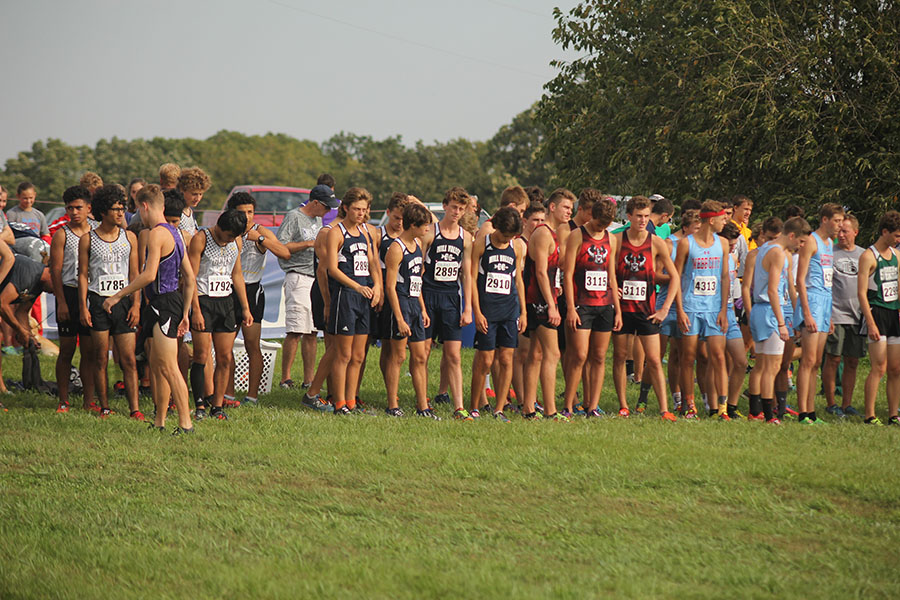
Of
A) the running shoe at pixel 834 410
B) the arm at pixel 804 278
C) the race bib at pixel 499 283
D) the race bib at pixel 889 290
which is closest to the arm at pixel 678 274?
the arm at pixel 804 278

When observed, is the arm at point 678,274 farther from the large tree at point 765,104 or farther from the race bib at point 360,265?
the large tree at point 765,104

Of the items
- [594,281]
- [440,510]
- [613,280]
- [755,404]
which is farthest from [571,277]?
[440,510]

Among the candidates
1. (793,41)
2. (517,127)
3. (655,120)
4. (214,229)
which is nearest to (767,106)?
(793,41)

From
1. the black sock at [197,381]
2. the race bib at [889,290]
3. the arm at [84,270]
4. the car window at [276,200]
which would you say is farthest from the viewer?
the car window at [276,200]

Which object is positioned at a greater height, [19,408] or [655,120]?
[655,120]

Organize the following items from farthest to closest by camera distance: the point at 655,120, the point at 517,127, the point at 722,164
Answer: the point at 517,127
the point at 655,120
the point at 722,164

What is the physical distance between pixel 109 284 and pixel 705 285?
Result: 19.2 ft

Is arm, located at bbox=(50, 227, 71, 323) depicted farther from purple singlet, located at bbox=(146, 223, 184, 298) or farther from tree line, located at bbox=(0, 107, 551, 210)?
tree line, located at bbox=(0, 107, 551, 210)

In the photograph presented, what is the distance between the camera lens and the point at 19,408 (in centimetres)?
942

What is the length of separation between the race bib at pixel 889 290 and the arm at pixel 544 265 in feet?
11.6

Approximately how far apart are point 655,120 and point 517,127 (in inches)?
2203

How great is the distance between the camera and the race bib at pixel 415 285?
948 centimetres

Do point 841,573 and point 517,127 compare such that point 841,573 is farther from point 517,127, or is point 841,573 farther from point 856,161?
point 517,127

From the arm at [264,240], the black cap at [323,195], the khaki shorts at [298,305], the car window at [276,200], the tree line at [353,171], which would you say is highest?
the tree line at [353,171]
